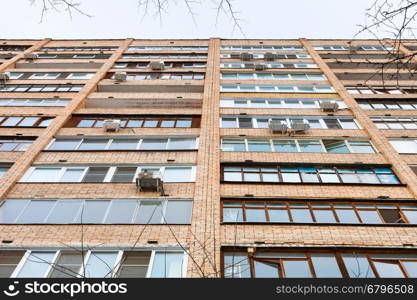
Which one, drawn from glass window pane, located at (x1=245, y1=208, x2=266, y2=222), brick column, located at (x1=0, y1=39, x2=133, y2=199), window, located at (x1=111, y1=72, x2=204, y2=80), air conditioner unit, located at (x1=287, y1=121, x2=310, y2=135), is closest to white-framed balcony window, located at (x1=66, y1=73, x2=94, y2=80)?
brick column, located at (x1=0, y1=39, x2=133, y2=199)

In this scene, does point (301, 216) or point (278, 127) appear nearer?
point (301, 216)

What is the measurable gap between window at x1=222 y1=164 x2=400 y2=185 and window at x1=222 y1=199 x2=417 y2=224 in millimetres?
1379

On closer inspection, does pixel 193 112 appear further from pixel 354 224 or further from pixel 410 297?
pixel 410 297

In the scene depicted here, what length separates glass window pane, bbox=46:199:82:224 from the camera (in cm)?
1188

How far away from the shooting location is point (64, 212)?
12.2m

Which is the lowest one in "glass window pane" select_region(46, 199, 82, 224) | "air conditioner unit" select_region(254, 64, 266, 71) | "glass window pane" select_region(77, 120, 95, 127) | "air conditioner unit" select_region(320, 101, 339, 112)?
"glass window pane" select_region(46, 199, 82, 224)

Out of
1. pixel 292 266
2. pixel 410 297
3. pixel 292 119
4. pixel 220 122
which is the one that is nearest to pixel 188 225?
pixel 292 266

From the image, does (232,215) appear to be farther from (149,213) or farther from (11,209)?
(11,209)

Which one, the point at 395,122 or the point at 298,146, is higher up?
the point at 395,122

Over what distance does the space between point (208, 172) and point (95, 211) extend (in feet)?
15.4

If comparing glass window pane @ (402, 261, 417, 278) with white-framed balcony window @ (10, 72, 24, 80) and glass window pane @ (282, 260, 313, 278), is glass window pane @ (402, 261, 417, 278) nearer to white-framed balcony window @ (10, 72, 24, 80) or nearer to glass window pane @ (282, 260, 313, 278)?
glass window pane @ (282, 260, 313, 278)

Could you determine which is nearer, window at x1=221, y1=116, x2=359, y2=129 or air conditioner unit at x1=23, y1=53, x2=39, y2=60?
window at x1=221, y1=116, x2=359, y2=129

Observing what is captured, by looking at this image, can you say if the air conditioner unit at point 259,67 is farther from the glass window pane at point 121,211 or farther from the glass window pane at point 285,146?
the glass window pane at point 121,211

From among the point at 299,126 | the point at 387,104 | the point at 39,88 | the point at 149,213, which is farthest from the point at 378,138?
the point at 39,88
